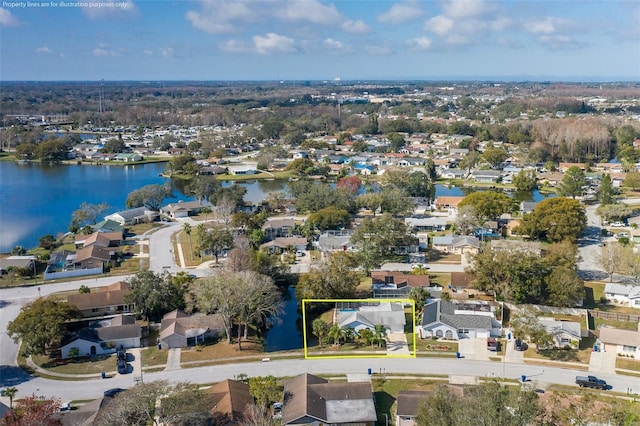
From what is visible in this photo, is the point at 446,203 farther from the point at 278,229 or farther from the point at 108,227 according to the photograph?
the point at 108,227

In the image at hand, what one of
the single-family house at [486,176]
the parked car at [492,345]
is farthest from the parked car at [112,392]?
the single-family house at [486,176]

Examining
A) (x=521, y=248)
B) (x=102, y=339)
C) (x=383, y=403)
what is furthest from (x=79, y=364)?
(x=521, y=248)

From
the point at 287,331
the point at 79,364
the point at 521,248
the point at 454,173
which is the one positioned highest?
the point at 454,173

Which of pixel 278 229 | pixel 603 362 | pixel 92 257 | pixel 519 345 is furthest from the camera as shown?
pixel 278 229

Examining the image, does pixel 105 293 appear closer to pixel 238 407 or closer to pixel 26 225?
pixel 238 407

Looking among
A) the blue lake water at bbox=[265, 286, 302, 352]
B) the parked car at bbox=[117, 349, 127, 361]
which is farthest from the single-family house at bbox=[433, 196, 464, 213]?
the parked car at bbox=[117, 349, 127, 361]

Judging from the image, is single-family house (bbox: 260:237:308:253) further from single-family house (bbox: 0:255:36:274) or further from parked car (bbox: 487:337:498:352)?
parked car (bbox: 487:337:498:352)

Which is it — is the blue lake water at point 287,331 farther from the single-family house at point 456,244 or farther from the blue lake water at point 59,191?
the blue lake water at point 59,191
